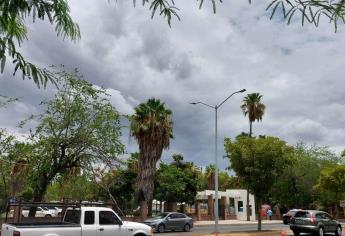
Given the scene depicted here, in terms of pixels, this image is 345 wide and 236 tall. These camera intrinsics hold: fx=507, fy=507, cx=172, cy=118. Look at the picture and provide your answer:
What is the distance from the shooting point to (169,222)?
1501 inches

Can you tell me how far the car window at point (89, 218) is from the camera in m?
17.2

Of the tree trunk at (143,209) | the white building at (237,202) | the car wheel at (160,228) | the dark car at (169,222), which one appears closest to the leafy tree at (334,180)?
the white building at (237,202)

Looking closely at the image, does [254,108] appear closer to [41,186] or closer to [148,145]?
[148,145]

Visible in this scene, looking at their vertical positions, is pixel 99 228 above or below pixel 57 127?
below

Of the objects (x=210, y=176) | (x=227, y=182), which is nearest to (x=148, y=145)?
(x=210, y=176)

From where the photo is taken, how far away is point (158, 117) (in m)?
49.2

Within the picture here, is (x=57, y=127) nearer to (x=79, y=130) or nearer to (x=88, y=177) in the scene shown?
(x=79, y=130)

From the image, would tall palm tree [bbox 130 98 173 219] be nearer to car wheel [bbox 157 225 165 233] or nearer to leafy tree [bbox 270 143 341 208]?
car wheel [bbox 157 225 165 233]

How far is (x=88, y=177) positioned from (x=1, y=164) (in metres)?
6.56

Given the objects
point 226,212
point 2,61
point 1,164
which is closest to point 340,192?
point 226,212

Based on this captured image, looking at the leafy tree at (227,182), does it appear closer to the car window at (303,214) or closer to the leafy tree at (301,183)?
the leafy tree at (301,183)

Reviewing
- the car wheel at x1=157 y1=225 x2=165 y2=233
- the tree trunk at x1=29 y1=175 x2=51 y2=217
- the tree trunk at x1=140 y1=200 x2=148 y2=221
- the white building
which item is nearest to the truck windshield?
the tree trunk at x1=29 y1=175 x2=51 y2=217

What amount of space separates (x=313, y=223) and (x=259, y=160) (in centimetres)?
516

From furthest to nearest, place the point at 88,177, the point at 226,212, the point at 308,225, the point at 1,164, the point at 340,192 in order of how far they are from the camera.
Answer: the point at 226,212 → the point at 340,192 → the point at 308,225 → the point at 1,164 → the point at 88,177
